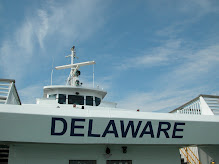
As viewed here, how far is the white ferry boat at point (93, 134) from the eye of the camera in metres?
6.89

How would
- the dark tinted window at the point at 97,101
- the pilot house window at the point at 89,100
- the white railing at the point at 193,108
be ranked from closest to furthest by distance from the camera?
the white railing at the point at 193,108 < the pilot house window at the point at 89,100 < the dark tinted window at the point at 97,101

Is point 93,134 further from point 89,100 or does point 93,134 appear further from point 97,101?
point 97,101

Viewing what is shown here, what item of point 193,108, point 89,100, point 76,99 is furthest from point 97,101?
point 193,108

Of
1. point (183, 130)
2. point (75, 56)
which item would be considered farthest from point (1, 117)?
point (75, 56)

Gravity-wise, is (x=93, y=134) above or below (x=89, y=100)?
below

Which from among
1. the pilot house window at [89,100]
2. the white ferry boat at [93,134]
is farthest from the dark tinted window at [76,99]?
the white ferry boat at [93,134]

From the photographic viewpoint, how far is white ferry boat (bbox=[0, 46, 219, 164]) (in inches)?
271

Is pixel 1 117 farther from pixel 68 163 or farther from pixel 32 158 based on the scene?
pixel 68 163

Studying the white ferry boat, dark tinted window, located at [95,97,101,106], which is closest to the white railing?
the white ferry boat

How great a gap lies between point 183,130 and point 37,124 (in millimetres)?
5338

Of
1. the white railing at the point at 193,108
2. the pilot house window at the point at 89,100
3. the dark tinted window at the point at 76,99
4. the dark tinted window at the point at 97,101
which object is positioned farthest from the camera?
the dark tinted window at the point at 97,101

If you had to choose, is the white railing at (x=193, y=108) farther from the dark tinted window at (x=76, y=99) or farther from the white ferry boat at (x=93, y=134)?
the dark tinted window at (x=76, y=99)

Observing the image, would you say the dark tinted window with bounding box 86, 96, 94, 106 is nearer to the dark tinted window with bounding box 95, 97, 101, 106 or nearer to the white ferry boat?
Answer: the dark tinted window with bounding box 95, 97, 101, 106

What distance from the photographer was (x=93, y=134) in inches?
290
